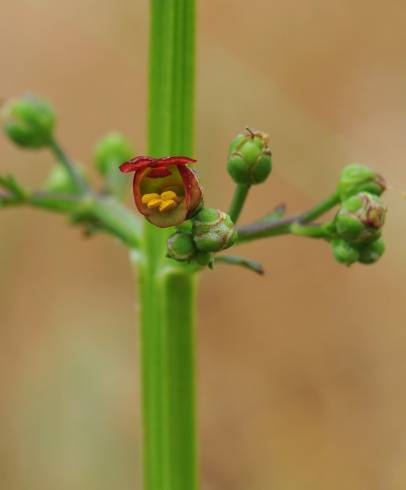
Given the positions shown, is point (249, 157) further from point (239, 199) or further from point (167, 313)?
point (167, 313)


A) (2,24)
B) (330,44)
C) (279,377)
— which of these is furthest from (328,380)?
(2,24)

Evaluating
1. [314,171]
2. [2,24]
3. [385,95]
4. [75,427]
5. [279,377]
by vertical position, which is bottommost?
[75,427]

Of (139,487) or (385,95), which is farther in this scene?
(385,95)

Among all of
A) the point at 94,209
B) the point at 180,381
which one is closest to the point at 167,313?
the point at 180,381

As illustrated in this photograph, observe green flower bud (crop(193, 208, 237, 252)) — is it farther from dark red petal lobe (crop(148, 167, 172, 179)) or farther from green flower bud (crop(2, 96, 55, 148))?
green flower bud (crop(2, 96, 55, 148))

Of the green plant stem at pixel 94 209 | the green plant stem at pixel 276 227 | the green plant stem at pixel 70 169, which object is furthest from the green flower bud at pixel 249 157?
the green plant stem at pixel 70 169

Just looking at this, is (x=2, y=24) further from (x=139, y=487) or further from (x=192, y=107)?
(x=192, y=107)
